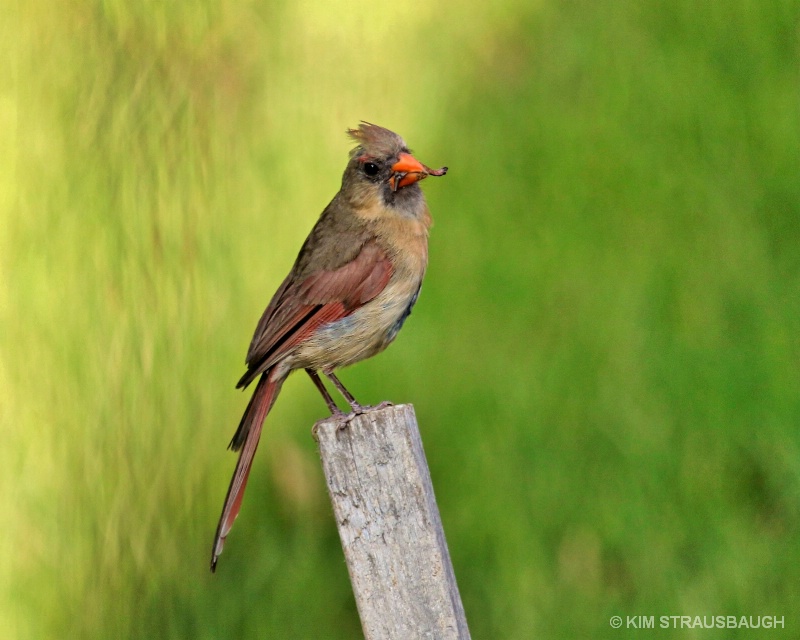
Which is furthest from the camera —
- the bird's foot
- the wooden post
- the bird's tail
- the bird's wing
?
the bird's wing

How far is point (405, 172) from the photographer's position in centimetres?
325

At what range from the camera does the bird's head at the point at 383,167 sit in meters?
3.26

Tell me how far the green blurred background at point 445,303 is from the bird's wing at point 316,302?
17 cm

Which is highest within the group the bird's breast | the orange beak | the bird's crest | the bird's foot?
the bird's crest

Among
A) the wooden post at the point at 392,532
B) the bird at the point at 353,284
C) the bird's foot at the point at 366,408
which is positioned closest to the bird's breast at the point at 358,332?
the bird at the point at 353,284

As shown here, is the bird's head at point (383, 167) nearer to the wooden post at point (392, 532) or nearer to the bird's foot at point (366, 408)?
the bird's foot at point (366, 408)

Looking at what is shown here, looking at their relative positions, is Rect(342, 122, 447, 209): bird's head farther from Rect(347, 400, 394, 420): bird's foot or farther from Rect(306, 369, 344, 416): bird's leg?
Rect(347, 400, 394, 420): bird's foot

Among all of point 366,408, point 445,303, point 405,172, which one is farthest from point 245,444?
point 445,303

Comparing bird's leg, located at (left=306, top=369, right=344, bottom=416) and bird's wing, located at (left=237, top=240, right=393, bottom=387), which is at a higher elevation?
bird's wing, located at (left=237, top=240, right=393, bottom=387)

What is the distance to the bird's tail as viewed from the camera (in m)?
2.54

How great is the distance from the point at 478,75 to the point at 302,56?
0.87m

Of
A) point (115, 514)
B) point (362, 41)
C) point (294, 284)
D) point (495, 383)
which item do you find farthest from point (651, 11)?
point (115, 514)

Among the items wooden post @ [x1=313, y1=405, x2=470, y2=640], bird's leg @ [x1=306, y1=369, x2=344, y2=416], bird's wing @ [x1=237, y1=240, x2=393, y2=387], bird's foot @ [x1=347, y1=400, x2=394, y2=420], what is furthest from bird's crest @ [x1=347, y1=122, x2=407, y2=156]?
wooden post @ [x1=313, y1=405, x2=470, y2=640]

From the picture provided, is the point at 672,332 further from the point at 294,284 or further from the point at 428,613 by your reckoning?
the point at 428,613
